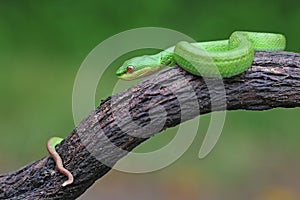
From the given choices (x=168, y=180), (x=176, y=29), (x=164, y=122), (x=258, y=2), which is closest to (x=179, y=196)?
(x=168, y=180)

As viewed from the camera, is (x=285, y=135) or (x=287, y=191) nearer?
(x=287, y=191)

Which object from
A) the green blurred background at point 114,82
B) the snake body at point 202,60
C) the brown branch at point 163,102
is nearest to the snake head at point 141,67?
the snake body at point 202,60

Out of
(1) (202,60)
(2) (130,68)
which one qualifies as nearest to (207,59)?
(1) (202,60)

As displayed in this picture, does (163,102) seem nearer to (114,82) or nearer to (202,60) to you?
(202,60)

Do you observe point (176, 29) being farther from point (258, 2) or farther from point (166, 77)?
point (166, 77)

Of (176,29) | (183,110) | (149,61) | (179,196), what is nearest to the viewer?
(183,110)

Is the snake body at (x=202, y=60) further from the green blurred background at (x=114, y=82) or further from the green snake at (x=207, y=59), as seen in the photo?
the green blurred background at (x=114, y=82)
